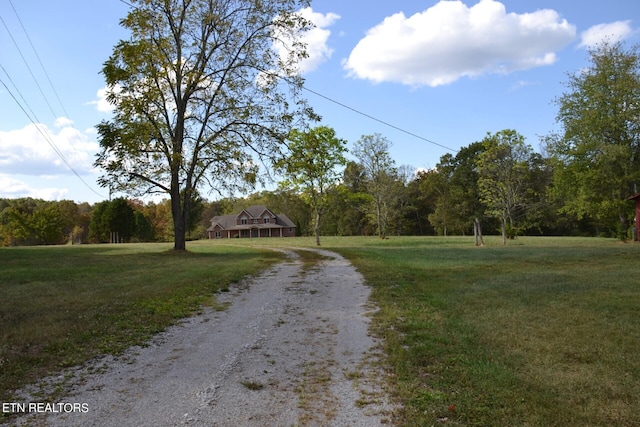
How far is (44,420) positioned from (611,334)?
22.8ft

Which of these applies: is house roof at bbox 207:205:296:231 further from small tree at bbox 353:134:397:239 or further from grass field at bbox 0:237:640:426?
grass field at bbox 0:237:640:426

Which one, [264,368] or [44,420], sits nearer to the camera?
[44,420]

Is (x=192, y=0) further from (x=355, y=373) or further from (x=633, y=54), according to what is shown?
(x=633, y=54)

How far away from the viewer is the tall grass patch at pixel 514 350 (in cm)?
397

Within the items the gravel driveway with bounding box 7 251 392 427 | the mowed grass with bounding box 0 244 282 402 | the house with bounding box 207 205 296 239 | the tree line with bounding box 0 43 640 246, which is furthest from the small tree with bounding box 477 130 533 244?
the house with bounding box 207 205 296 239

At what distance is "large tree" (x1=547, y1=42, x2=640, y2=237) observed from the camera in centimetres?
2755

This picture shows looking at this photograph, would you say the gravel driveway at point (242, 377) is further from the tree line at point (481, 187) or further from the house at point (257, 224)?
the house at point (257, 224)

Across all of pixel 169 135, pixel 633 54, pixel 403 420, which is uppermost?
pixel 633 54

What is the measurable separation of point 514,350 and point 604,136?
28378 mm

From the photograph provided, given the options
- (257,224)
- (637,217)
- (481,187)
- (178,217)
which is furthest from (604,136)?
(257,224)

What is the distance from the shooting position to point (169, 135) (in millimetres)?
23938

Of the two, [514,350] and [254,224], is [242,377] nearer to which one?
A: [514,350]

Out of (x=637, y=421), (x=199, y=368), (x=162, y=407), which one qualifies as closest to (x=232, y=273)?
(x=199, y=368)

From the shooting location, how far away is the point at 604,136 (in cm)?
2866
